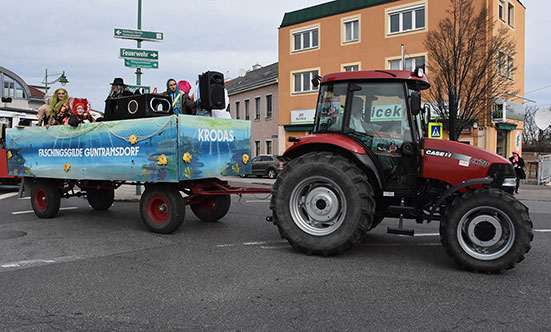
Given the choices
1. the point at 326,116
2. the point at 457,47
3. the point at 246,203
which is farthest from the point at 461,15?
the point at 326,116

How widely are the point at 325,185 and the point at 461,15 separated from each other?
53.0 ft

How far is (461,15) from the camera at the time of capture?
1872cm

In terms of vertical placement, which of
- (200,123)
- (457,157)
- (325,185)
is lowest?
(325,185)

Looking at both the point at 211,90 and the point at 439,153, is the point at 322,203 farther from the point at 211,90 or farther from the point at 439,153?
the point at 211,90

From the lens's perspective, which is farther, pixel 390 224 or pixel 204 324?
pixel 390 224

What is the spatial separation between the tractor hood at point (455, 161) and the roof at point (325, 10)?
22296mm

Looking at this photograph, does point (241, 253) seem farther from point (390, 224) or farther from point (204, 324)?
point (390, 224)

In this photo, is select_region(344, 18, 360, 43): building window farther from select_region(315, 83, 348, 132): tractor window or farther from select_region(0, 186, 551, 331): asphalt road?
select_region(315, 83, 348, 132): tractor window

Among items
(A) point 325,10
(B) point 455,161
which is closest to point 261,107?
(A) point 325,10

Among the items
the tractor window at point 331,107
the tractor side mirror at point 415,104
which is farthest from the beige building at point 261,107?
the tractor side mirror at point 415,104

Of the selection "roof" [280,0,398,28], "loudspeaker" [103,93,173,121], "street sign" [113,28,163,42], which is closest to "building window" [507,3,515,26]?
"roof" [280,0,398,28]

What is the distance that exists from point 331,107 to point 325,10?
2458 cm

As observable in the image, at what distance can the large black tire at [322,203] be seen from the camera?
17.7 feet

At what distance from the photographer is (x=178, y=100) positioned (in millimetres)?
7926
